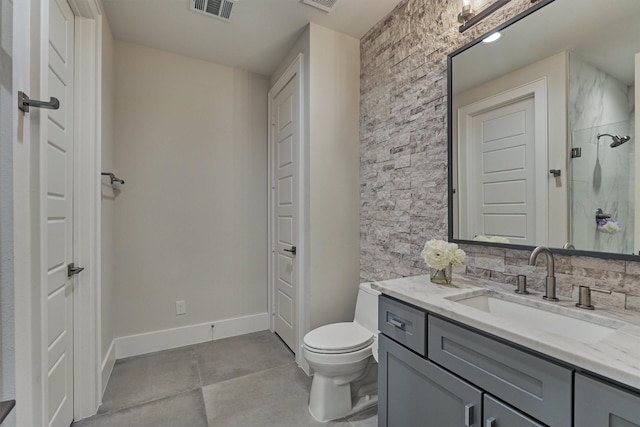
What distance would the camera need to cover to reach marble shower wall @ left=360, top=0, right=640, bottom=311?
4.94ft

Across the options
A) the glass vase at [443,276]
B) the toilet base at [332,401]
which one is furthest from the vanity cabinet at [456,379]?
the toilet base at [332,401]

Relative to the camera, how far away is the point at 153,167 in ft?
8.33

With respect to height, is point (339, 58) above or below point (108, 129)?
above

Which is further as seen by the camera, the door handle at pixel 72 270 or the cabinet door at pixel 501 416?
the door handle at pixel 72 270

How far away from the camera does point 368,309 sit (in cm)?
197

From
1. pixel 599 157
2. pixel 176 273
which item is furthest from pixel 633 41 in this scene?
pixel 176 273

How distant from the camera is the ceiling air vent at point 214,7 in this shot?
1933mm

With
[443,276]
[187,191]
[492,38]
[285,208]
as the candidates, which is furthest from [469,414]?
[187,191]

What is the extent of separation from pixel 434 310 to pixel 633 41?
119cm

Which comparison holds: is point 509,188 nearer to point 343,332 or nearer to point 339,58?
point 343,332

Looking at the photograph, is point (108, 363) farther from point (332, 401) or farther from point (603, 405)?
point (603, 405)

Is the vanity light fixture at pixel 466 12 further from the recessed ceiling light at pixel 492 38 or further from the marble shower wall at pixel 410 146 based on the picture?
the recessed ceiling light at pixel 492 38

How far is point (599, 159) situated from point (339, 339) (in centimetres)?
151

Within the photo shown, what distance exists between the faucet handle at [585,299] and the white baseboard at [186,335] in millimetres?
2549
